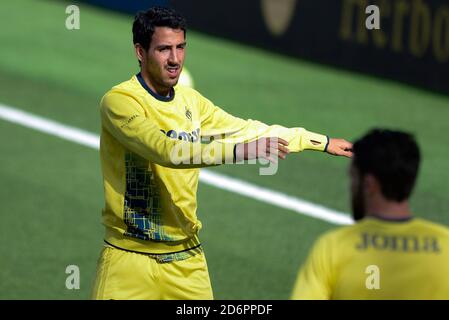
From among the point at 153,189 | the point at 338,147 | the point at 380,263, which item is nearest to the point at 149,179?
the point at 153,189

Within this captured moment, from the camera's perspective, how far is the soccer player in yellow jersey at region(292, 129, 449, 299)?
5.30 m

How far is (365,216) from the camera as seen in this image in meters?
5.43

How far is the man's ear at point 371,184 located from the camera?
5.30m

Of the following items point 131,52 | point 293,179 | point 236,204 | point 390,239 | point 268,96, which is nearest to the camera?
point 390,239

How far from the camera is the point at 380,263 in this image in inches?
211

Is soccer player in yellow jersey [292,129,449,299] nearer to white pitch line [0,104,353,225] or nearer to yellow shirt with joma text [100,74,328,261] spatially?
yellow shirt with joma text [100,74,328,261]

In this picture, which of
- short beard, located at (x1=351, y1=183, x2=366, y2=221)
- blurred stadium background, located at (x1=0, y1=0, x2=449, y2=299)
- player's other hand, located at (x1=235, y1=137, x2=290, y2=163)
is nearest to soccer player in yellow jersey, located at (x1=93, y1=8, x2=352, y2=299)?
player's other hand, located at (x1=235, y1=137, x2=290, y2=163)

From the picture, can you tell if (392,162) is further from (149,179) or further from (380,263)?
(149,179)

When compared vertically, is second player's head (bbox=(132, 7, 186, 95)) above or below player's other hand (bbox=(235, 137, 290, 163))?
above

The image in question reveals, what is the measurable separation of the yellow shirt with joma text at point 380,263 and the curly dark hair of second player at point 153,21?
7.78 ft

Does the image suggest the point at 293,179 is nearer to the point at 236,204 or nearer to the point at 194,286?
the point at 236,204
